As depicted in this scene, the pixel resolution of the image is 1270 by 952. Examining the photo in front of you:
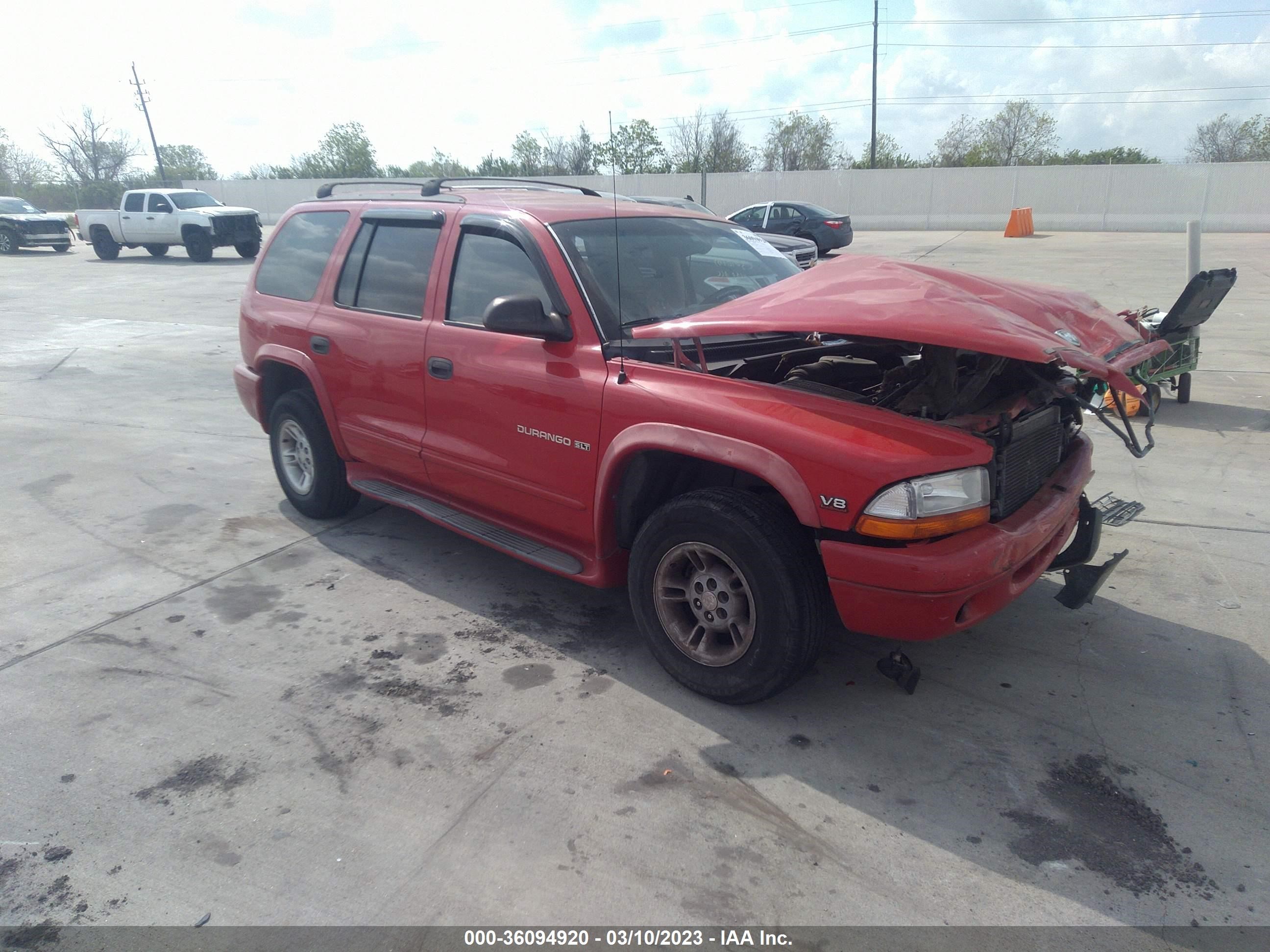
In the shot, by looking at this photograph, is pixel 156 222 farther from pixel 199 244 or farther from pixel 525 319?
pixel 525 319

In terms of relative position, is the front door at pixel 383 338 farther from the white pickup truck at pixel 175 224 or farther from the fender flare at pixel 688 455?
the white pickup truck at pixel 175 224

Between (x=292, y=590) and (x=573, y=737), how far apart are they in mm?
2051

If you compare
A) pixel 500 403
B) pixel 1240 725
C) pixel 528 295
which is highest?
pixel 528 295

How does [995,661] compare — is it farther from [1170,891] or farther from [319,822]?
[319,822]

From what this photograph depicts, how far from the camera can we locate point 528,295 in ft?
11.7

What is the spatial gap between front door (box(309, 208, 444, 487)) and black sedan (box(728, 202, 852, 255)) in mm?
19563

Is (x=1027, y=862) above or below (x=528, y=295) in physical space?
below

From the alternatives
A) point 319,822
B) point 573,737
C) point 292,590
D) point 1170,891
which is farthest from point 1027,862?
point 292,590

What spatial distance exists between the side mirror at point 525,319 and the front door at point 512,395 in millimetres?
53

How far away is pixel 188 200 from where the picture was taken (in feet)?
82.2

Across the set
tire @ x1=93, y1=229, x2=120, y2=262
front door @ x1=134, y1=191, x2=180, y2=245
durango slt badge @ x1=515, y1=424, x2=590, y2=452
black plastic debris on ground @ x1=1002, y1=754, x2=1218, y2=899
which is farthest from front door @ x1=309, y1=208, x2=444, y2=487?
tire @ x1=93, y1=229, x2=120, y2=262

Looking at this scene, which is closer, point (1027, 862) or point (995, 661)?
point (1027, 862)

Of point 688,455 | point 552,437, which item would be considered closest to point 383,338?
point 552,437

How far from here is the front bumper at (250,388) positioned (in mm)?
5449
